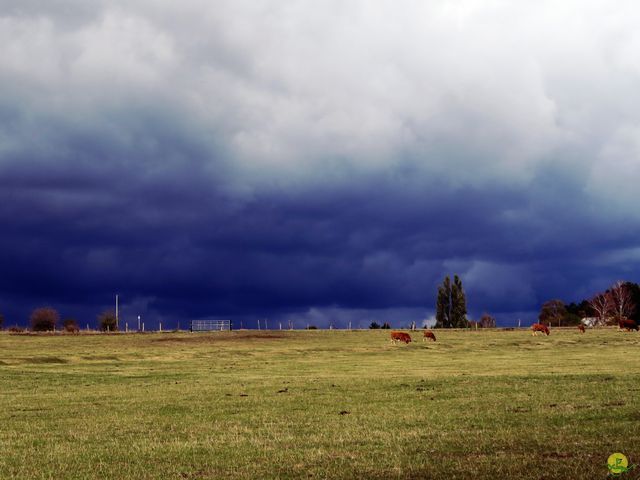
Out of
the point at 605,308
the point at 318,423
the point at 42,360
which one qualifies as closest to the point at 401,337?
the point at 42,360

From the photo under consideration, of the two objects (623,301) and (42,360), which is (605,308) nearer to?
(623,301)

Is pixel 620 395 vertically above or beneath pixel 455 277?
beneath

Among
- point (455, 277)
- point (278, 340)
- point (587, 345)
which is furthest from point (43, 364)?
point (455, 277)

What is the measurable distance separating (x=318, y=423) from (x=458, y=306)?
15320cm

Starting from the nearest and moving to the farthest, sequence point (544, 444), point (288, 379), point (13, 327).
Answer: point (544, 444), point (288, 379), point (13, 327)

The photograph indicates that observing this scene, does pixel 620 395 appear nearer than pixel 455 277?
Yes

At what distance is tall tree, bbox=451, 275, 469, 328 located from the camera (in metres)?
173

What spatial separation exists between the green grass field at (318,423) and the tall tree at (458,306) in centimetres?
11907

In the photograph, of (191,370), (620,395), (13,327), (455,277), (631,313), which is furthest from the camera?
(631,313)

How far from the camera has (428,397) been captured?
32.7m

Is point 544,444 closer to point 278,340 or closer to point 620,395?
point 620,395

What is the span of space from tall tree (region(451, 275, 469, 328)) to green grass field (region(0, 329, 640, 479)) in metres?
119

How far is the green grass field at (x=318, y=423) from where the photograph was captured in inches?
706

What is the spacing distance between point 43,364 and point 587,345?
61041 millimetres
